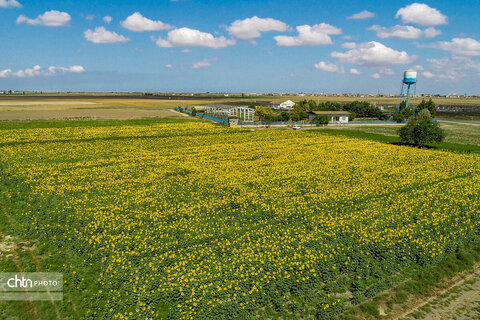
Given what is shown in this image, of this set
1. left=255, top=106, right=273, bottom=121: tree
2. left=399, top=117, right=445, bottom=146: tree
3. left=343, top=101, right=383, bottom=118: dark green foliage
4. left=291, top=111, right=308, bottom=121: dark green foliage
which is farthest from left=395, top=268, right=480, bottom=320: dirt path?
left=343, top=101, right=383, bottom=118: dark green foliage

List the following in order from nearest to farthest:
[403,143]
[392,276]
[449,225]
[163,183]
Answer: [392,276] < [449,225] < [163,183] < [403,143]

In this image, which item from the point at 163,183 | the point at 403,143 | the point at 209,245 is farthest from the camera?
the point at 403,143

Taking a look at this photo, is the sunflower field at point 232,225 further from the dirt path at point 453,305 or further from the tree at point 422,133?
the tree at point 422,133

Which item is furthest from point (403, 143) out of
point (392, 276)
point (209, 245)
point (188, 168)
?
point (209, 245)

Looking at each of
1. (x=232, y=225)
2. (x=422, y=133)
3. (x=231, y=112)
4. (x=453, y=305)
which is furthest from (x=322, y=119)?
(x=453, y=305)

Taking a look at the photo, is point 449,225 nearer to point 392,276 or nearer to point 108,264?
point 392,276

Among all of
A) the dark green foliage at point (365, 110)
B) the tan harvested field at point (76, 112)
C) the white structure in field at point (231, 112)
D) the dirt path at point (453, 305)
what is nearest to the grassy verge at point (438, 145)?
the white structure in field at point (231, 112)

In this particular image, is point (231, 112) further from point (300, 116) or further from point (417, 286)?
point (417, 286)

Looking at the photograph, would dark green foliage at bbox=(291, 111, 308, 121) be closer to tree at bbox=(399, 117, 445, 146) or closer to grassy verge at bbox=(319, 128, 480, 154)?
grassy verge at bbox=(319, 128, 480, 154)
